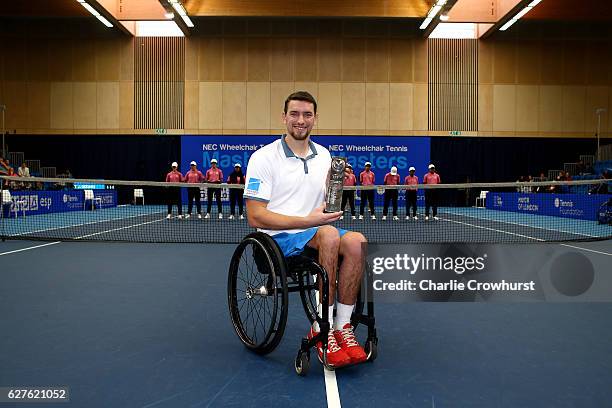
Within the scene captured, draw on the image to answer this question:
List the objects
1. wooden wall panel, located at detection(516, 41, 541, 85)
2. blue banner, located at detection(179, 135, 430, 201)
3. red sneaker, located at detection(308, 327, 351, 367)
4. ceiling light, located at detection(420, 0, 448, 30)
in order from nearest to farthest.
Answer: red sneaker, located at detection(308, 327, 351, 367)
ceiling light, located at detection(420, 0, 448, 30)
blue banner, located at detection(179, 135, 430, 201)
wooden wall panel, located at detection(516, 41, 541, 85)

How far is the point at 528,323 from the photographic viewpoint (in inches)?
139

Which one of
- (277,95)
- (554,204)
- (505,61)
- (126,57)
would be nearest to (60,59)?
(126,57)

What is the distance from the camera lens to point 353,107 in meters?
23.0

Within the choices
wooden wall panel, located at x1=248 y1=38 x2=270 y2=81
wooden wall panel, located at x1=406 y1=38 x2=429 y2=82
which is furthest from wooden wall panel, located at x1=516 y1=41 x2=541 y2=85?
wooden wall panel, located at x1=248 y1=38 x2=270 y2=81

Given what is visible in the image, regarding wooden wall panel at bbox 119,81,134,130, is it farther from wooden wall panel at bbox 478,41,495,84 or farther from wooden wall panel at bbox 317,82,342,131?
wooden wall panel at bbox 478,41,495,84

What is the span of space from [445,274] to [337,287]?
1.12 meters

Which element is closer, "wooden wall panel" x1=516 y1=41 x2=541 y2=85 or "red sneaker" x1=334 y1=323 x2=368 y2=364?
"red sneaker" x1=334 y1=323 x2=368 y2=364

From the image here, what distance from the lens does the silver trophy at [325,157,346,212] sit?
2420 millimetres

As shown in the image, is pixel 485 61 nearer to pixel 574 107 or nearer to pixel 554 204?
pixel 574 107

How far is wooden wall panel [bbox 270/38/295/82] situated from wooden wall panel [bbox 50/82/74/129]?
974cm

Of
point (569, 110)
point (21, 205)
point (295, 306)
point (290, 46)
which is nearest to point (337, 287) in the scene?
point (295, 306)

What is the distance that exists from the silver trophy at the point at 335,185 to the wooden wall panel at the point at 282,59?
21.2 m

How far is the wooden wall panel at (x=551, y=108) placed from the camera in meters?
23.4

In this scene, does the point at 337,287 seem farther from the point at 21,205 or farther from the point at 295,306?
the point at 21,205
